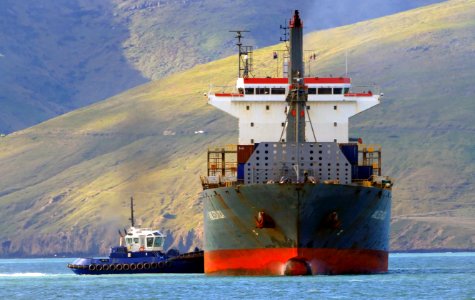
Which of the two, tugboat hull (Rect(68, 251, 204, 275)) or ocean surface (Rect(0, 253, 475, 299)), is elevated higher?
tugboat hull (Rect(68, 251, 204, 275))

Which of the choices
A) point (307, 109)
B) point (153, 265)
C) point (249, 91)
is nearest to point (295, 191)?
point (307, 109)

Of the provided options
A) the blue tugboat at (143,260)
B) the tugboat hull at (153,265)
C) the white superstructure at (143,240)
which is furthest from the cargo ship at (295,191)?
the white superstructure at (143,240)

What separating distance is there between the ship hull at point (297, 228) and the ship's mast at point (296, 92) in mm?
5284

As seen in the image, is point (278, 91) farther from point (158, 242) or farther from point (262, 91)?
point (158, 242)

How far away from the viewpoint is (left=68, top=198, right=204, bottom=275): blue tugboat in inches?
4978

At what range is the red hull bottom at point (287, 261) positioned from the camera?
343ft

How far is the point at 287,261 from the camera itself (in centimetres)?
10431

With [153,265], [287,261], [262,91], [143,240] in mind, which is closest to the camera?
[287,261]

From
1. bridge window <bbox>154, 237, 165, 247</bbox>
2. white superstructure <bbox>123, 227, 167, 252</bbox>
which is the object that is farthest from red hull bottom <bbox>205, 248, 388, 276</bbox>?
bridge window <bbox>154, 237, 165, 247</bbox>

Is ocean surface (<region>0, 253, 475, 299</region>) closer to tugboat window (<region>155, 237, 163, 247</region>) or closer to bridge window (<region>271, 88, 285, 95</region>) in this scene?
tugboat window (<region>155, 237, 163, 247</region>)

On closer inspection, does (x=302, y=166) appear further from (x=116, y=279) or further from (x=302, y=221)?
(x=116, y=279)

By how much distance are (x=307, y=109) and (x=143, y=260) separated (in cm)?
1895

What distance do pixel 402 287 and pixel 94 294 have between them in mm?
17000

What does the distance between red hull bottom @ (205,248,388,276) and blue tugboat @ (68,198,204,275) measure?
12316mm
